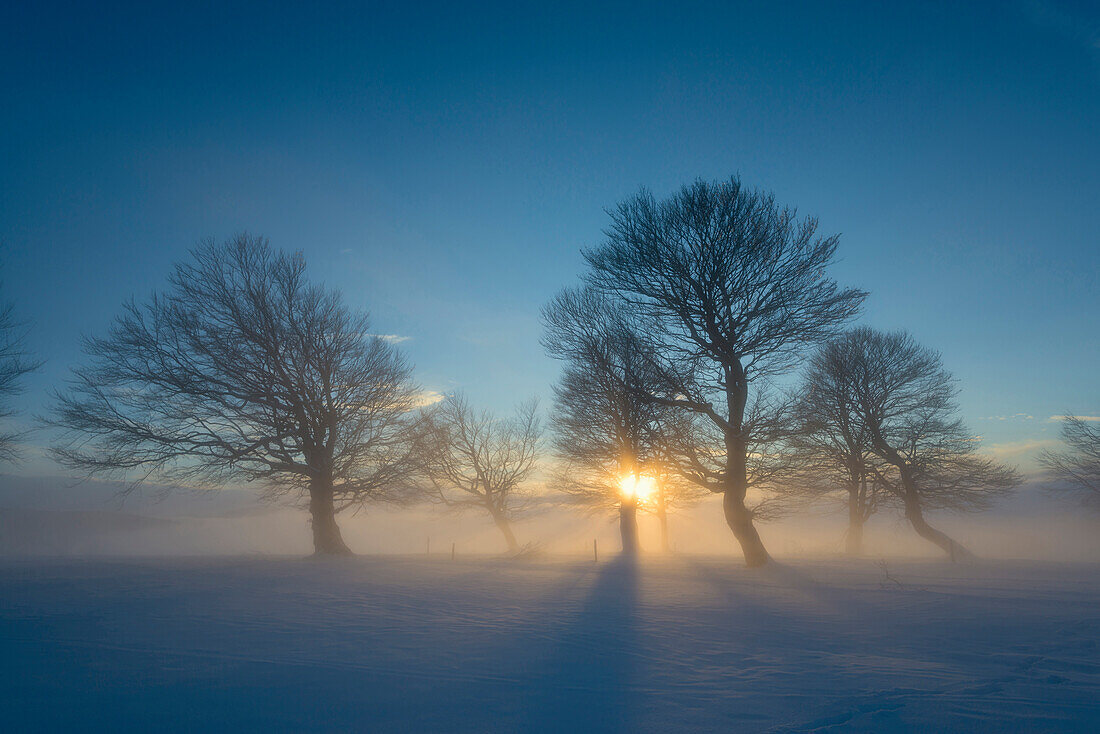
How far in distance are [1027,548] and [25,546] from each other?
5680 centimetres

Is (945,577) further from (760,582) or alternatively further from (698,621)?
(698,621)

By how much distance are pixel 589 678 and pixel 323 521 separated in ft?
54.4

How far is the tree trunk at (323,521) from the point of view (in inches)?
736

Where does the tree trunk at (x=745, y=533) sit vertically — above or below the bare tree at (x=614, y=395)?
below

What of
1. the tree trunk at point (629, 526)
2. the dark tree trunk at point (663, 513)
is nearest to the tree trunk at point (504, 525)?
the dark tree trunk at point (663, 513)

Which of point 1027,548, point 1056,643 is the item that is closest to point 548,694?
point 1056,643

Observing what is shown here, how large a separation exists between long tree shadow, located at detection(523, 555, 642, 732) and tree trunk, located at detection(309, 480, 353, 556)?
44.4ft

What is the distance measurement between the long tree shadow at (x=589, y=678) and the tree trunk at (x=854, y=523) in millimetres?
19319

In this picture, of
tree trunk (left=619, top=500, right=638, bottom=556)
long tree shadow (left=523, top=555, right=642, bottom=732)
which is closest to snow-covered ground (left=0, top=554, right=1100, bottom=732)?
long tree shadow (left=523, top=555, right=642, bottom=732)

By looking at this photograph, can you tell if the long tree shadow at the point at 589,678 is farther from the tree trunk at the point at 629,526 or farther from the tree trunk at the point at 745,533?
the tree trunk at the point at 629,526

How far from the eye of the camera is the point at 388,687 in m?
4.38

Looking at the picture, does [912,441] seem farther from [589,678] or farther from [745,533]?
[589,678]

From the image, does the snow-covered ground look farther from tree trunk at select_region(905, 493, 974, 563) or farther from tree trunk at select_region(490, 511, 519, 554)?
tree trunk at select_region(490, 511, 519, 554)

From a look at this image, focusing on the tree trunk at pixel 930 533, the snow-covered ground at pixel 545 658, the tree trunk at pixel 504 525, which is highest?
the snow-covered ground at pixel 545 658
